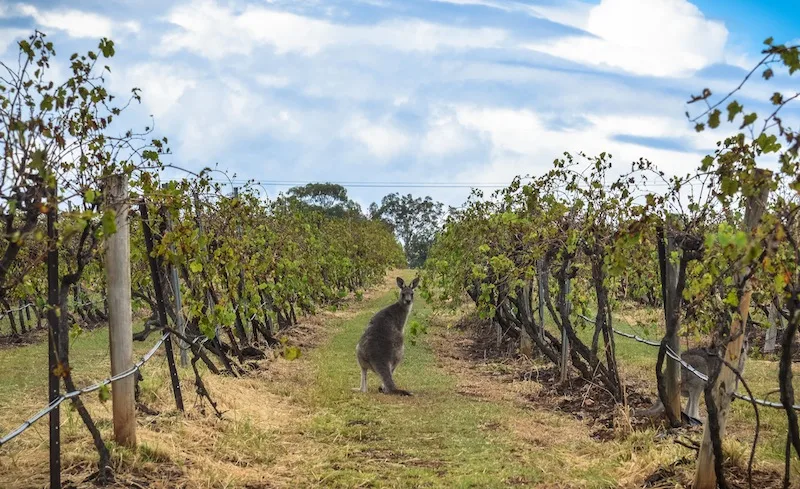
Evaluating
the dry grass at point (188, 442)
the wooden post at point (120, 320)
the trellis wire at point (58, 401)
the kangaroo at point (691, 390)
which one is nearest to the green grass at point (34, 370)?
the dry grass at point (188, 442)

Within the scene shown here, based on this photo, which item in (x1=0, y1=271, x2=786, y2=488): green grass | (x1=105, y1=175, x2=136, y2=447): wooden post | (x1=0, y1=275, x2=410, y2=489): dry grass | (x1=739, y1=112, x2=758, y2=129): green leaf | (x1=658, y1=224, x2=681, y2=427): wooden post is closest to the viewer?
(x1=739, y1=112, x2=758, y2=129): green leaf

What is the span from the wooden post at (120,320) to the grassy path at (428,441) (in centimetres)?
166

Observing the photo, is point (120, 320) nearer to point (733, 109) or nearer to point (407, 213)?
point (733, 109)

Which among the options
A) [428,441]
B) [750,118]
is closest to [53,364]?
[428,441]

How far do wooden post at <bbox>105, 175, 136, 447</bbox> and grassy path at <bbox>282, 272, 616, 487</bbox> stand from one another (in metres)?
1.66

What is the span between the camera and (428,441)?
866cm

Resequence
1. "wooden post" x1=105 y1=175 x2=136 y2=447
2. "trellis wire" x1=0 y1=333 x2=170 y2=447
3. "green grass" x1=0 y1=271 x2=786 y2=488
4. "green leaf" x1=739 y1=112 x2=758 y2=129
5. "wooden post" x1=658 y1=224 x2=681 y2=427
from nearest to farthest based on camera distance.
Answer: "green leaf" x1=739 y1=112 x2=758 y2=129
"trellis wire" x1=0 y1=333 x2=170 y2=447
"wooden post" x1=105 y1=175 x2=136 y2=447
"green grass" x1=0 y1=271 x2=786 y2=488
"wooden post" x1=658 y1=224 x2=681 y2=427

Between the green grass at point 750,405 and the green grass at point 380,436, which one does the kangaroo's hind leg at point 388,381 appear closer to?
the green grass at point 380,436

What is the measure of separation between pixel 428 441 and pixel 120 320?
370 centimetres

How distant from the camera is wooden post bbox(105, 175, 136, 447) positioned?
22.1ft

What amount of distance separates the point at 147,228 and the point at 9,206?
143 inches

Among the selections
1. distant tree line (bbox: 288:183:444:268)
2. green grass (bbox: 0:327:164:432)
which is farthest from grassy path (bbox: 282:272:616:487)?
distant tree line (bbox: 288:183:444:268)

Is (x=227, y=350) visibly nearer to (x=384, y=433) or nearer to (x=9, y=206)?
(x=384, y=433)

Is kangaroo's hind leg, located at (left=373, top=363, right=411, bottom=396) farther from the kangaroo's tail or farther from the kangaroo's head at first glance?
the kangaroo's tail
